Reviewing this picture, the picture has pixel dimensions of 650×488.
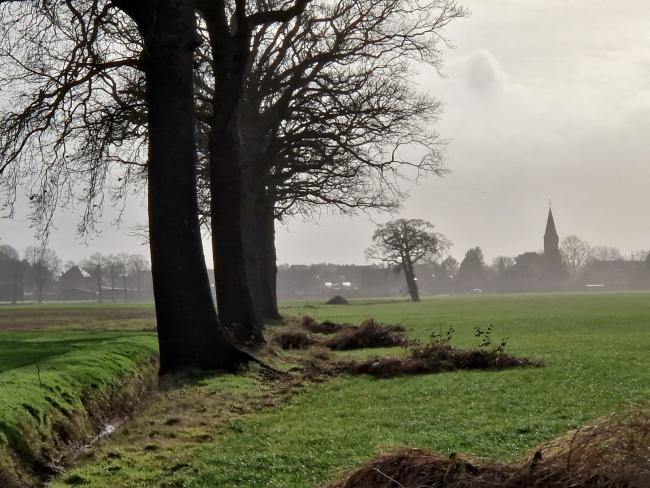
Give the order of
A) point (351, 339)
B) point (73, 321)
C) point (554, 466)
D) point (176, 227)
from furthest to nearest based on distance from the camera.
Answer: point (73, 321)
point (351, 339)
point (176, 227)
point (554, 466)

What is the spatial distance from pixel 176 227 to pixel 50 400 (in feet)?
16.8

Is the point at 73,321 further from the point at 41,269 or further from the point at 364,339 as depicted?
the point at 41,269

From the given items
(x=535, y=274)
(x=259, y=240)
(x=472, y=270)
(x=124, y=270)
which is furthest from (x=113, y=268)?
(x=259, y=240)

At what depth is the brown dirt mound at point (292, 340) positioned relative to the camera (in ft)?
65.1

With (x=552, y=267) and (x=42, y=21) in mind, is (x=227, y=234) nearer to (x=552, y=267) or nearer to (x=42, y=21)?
(x=42, y=21)

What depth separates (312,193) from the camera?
33375 mm

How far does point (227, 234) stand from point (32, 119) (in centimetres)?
479

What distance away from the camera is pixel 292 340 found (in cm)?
2019

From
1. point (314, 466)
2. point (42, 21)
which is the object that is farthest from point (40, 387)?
point (42, 21)

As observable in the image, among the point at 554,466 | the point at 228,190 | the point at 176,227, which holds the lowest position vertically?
Answer: the point at 554,466

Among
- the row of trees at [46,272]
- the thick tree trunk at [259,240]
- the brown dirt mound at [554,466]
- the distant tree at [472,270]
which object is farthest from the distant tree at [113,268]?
the brown dirt mound at [554,466]

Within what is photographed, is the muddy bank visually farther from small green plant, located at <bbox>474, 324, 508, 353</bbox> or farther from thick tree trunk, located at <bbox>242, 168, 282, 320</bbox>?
thick tree trunk, located at <bbox>242, 168, 282, 320</bbox>

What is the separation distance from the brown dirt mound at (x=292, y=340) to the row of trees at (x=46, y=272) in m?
97.6

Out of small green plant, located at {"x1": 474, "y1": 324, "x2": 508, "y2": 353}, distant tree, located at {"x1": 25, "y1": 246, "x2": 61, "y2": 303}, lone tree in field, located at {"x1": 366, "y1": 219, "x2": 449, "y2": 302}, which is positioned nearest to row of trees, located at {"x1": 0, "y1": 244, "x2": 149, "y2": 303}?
distant tree, located at {"x1": 25, "y1": 246, "x2": 61, "y2": 303}
